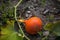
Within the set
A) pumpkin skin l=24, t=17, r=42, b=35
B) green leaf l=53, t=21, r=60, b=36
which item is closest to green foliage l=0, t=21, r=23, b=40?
pumpkin skin l=24, t=17, r=42, b=35

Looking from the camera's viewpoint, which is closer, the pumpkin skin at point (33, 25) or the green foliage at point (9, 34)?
the green foliage at point (9, 34)

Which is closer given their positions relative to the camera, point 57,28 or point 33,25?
point 57,28

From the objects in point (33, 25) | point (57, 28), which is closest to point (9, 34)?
point (33, 25)

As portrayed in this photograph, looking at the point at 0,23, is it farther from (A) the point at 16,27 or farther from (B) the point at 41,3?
(B) the point at 41,3

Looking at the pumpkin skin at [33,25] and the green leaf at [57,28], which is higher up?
the green leaf at [57,28]

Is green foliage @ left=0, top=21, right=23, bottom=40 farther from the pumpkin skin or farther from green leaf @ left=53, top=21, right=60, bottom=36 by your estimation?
green leaf @ left=53, top=21, right=60, bottom=36

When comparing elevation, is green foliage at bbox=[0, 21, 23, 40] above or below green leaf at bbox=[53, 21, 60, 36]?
below

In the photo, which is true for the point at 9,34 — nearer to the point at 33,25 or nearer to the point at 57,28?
the point at 33,25

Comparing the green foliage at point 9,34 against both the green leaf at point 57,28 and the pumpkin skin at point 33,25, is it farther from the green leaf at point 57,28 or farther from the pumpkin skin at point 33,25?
the green leaf at point 57,28

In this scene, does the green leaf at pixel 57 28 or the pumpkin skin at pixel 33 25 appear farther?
the pumpkin skin at pixel 33 25

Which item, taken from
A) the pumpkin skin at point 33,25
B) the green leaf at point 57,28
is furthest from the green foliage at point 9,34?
the green leaf at point 57,28

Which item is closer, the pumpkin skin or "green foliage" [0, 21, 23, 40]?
"green foliage" [0, 21, 23, 40]
